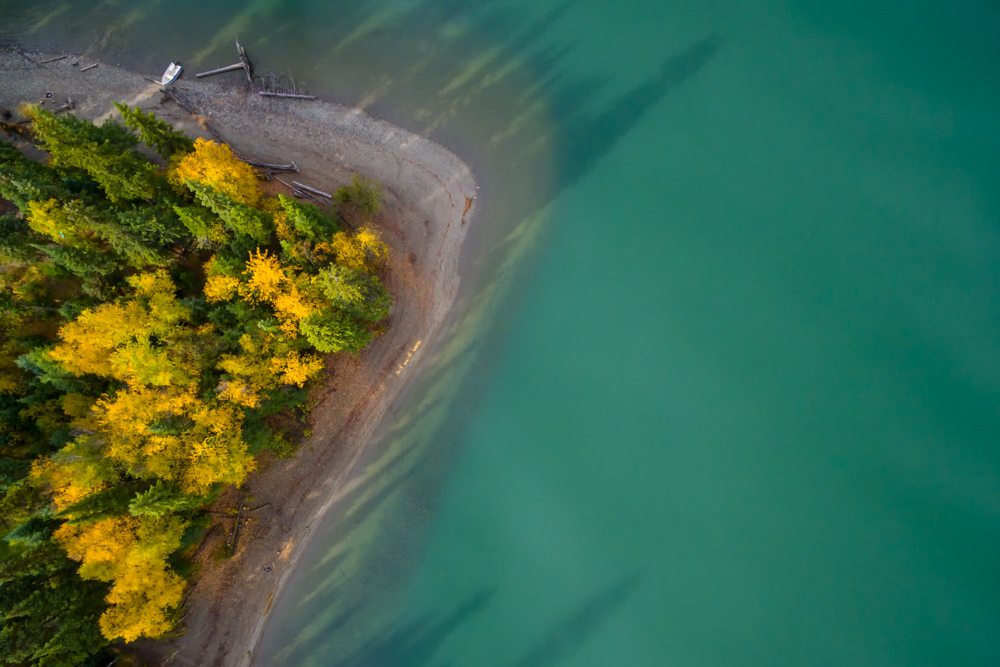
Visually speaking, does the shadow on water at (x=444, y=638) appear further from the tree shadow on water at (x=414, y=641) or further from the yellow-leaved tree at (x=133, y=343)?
the yellow-leaved tree at (x=133, y=343)

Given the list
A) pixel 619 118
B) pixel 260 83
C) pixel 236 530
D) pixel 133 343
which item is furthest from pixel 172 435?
pixel 619 118

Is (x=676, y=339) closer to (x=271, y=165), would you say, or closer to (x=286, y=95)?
(x=271, y=165)

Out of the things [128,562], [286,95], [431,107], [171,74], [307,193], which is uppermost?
[171,74]

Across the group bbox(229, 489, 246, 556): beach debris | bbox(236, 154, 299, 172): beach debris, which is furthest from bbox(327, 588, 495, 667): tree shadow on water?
bbox(236, 154, 299, 172): beach debris

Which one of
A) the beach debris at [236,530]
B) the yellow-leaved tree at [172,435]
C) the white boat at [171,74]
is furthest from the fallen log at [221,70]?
the beach debris at [236,530]

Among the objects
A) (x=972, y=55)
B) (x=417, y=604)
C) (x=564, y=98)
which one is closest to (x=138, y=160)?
(x=564, y=98)

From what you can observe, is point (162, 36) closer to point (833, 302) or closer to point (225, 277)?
point (225, 277)

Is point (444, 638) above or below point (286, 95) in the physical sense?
below
